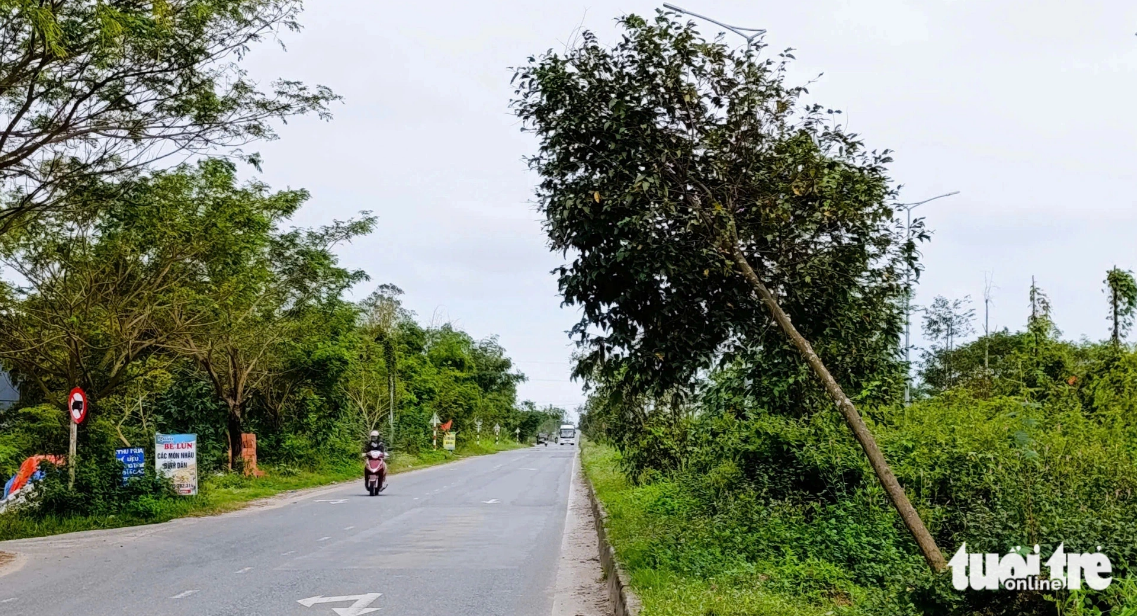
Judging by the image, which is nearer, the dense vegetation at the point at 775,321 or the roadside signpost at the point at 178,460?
the dense vegetation at the point at 775,321

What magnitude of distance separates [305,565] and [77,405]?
321 inches

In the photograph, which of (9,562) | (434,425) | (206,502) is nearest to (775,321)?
(9,562)

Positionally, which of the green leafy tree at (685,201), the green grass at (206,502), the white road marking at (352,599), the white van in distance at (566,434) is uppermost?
the green leafy tree at (685,201)

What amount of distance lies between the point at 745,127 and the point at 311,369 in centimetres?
2680

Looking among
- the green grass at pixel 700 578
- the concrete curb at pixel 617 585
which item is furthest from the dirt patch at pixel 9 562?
the green grass at pixel 700 578

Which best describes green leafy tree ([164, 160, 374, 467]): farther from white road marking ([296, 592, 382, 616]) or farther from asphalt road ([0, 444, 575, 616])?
white road marking ([296, 592, 382, 616])

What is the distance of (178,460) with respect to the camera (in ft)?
70.6

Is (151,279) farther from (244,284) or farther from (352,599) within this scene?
(352,599)

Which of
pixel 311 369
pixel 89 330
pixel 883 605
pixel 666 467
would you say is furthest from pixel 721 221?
pixel 311 369

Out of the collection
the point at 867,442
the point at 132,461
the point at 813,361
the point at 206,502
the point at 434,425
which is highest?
the point at 813,361

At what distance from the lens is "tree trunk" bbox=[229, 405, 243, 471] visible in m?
Result: 31.6

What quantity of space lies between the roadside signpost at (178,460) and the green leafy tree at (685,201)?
1498 cm

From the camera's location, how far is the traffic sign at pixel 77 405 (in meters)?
18.1

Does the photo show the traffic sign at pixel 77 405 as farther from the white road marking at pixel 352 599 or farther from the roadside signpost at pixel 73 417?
the white road marking at pixel 352 599
